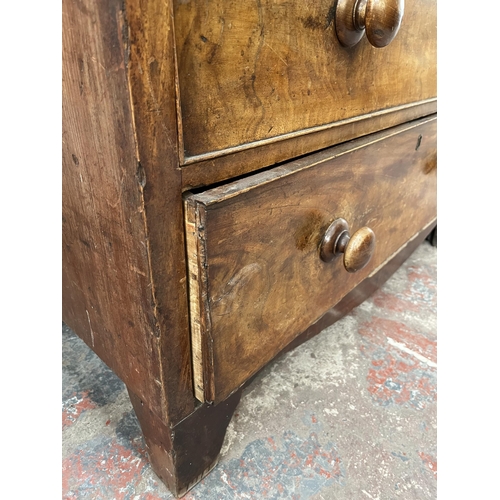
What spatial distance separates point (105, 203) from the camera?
0.43 metres

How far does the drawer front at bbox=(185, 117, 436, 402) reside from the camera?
16.7 inches

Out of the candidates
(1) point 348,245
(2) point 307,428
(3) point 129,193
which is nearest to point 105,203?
(3) point 129,193

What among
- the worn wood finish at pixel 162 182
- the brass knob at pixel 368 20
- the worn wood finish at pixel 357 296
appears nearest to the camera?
the worn wood finish at pixel 162 182

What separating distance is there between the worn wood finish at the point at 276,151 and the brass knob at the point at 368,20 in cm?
10

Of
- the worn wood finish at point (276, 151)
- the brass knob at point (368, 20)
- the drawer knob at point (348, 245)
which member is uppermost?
the brass knob at point (368, 20)

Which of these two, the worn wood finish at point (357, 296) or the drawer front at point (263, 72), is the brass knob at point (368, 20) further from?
the worn wood finish at point (357, 296)

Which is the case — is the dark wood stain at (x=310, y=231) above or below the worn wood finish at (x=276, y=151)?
below

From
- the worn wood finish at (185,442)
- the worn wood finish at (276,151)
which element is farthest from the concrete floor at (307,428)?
the worn wood finish at (276,151)

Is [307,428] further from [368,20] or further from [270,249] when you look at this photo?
[368,20]

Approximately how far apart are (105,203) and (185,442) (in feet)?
1.02

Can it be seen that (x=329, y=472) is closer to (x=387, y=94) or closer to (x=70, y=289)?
(x=70, y=289)

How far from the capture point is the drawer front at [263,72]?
370 millimetres

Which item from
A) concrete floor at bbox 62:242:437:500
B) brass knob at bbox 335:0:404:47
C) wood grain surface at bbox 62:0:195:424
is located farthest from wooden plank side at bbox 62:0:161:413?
brass knob at bbox 335:0:404:47

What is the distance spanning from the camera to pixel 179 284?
440 mm
